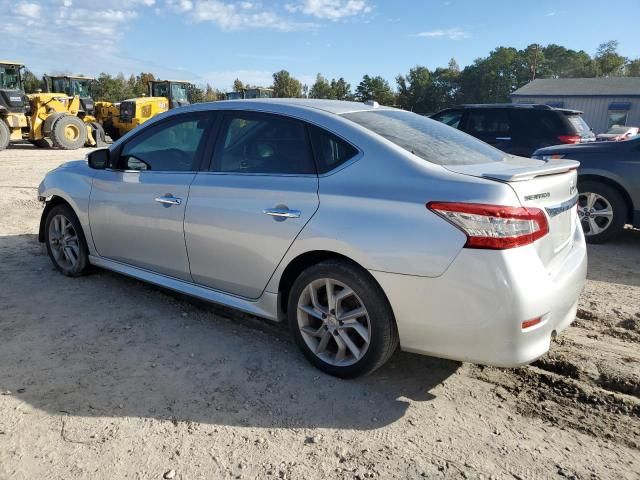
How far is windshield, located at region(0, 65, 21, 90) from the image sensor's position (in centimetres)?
1775

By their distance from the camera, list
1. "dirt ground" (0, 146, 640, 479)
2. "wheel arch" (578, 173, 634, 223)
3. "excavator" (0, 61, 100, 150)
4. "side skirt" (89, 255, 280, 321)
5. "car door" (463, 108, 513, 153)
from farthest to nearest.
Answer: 1. "excavator" (0, 61, 100, 150)
2. "car door" (463, 108, 513, 153)
3. "wheel arch" (578, 173, 634, 223)
4. "side skirt" (89, 255, 280, 321)
5. "dirt ground" (0, 146, 640, 479)

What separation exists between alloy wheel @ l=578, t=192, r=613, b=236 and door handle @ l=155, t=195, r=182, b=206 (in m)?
5.09

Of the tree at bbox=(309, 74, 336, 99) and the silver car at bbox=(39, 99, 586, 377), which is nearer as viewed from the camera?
the silver car at bbox=(39, 99, 586, 377)

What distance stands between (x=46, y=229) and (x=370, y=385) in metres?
3.78

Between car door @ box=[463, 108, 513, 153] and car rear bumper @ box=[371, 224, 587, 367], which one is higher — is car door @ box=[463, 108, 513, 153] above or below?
above

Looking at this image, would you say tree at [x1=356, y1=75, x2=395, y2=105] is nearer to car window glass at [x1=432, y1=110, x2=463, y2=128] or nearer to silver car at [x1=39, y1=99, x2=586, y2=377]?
car window glass at [x1=432, y1=110, x2=463, y2=128]

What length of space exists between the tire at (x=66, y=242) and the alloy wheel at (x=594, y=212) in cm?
578

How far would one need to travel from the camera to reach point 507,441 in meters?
2.57

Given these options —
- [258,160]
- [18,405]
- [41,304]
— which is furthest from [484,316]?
[41,304]

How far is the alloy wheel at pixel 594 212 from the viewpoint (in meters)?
6.31

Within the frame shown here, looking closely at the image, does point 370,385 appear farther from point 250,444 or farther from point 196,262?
point 196,262

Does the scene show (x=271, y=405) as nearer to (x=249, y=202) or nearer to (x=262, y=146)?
(x=249, y=202)

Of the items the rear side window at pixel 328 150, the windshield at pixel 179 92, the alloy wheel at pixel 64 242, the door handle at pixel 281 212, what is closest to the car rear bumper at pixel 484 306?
the door handle at pixel 281 212

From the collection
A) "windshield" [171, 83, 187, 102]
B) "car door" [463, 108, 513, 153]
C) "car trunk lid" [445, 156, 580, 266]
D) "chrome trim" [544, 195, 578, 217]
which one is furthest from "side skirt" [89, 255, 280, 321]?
"windshield" [171, 83, 187, 102]
